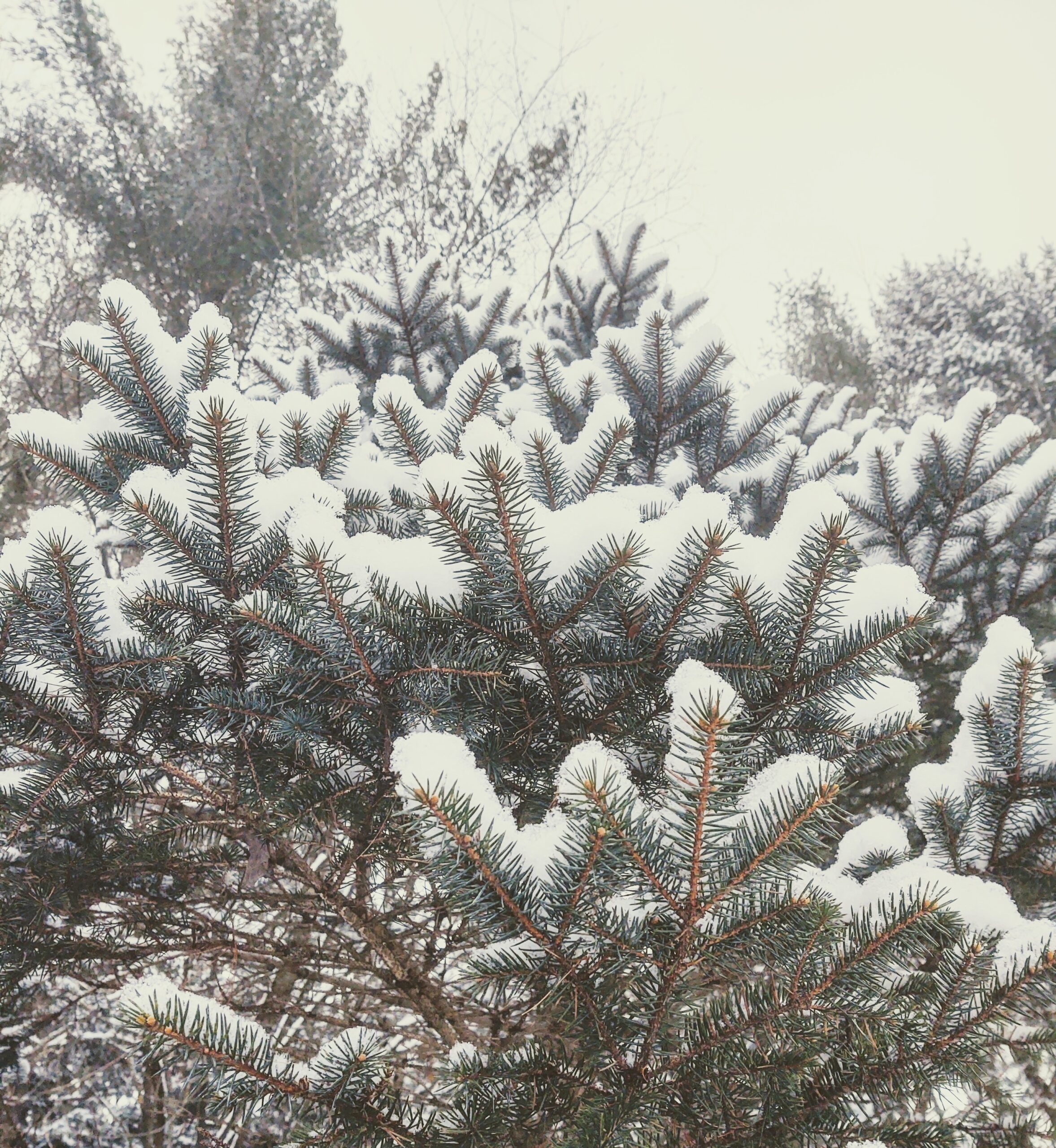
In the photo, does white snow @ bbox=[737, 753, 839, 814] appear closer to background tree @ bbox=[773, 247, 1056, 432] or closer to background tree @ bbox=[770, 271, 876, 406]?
background tree @ bbox=[773, 247, 1056, 432]

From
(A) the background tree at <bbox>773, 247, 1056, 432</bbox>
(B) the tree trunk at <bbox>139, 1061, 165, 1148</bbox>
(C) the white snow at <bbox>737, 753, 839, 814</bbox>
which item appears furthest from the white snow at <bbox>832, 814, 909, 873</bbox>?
(A) the background tree at <bbox>773, 247, 1056, 432</bbox>

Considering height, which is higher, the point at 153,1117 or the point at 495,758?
the point at 153,1117

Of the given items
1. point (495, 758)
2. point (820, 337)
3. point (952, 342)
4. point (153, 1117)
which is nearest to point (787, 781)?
point (495, 758)

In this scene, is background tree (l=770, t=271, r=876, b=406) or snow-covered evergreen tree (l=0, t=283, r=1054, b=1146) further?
background tree (l=770, t=271, r=876, b=406)

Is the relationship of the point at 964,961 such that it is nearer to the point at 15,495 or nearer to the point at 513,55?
the point at 15,495

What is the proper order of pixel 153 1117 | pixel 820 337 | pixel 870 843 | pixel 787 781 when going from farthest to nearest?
pixel 820 337 < pixel 153 1117 < pixel 870 843 < pixel 787 781

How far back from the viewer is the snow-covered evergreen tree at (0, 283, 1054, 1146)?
0.84m

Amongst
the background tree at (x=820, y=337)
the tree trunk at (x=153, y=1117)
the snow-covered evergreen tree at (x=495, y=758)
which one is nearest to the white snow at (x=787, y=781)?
the snow-covered evergreen tree at (x=495, y=758)

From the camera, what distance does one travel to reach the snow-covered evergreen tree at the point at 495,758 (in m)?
0.84

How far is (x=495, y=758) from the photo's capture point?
1.33 m

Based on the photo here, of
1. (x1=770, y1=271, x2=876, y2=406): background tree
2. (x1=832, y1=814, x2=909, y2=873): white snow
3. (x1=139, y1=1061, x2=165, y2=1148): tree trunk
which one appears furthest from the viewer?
(x1=770, y1=271, x2=876, y2=406): background tree

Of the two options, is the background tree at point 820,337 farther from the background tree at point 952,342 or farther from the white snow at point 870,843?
the white snow at point 870,843

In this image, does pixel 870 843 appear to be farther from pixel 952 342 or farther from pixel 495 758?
pixel 952 342

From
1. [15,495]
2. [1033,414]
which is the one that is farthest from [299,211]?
[1033,414]
